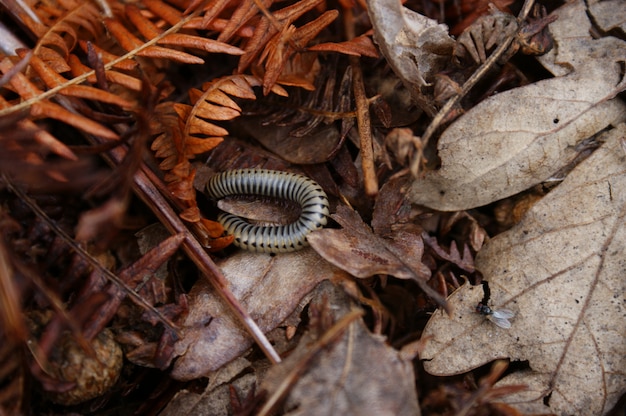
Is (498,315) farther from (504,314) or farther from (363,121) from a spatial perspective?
(363,121)

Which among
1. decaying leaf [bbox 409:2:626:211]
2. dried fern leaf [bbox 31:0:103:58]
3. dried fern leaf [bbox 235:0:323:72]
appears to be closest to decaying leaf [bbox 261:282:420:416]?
decaying leaf [bbox 409:2:626:211]

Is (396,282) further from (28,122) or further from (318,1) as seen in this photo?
(28,122)

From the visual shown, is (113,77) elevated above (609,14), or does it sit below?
above

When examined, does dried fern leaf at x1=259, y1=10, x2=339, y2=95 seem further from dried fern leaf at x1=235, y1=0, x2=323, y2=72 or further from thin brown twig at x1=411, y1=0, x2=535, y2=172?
thin brown twig at x1=411, y1=0, x2=535, y2=172

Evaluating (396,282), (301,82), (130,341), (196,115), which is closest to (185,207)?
(196,115)

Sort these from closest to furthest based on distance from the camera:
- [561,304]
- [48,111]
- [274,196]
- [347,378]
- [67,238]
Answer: [347,378] → [48,111] → [67,238] → [561,304] → [274,196]

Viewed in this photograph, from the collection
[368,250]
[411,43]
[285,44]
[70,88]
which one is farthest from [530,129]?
[70,88]
